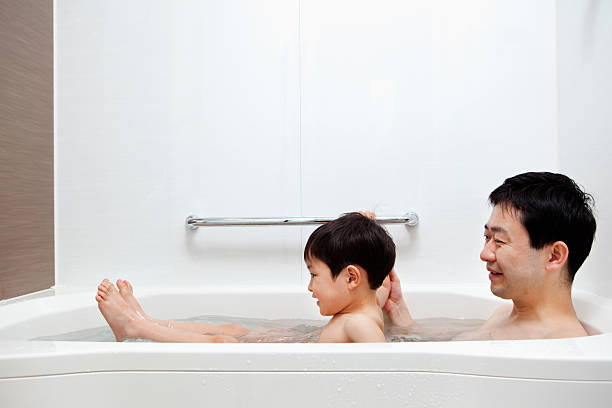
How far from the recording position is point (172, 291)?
1.63m

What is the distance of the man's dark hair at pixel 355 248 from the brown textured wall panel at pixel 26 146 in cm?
104

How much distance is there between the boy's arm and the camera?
105cm

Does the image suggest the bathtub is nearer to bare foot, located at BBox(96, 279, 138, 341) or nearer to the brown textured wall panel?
bare foot, located at BBox(96, 279, 138, 341)

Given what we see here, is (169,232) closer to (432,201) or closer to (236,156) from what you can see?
(236,156)

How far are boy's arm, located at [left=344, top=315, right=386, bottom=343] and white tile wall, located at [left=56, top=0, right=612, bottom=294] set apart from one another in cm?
66

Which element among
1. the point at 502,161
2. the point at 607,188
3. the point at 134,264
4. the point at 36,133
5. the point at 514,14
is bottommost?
the point at 134,264

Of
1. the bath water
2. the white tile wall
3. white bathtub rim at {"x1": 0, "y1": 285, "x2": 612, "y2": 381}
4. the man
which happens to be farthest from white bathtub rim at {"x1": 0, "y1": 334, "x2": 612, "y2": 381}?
the white tile wall

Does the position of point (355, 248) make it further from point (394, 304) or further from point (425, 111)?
point (425, 111)

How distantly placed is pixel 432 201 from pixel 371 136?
0.32 metres

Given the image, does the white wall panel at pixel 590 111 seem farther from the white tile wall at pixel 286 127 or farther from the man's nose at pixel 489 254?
the man's nose at pixel 489 254

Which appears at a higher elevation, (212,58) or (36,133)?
(212,58)

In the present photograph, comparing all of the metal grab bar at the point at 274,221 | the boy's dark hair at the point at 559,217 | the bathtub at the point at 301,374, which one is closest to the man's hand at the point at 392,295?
the metal grab bar at the point at 274,221

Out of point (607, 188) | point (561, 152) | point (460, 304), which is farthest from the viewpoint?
point (561, 152)

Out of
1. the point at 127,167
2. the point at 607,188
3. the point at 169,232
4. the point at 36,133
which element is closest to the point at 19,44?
the point at 36,133
